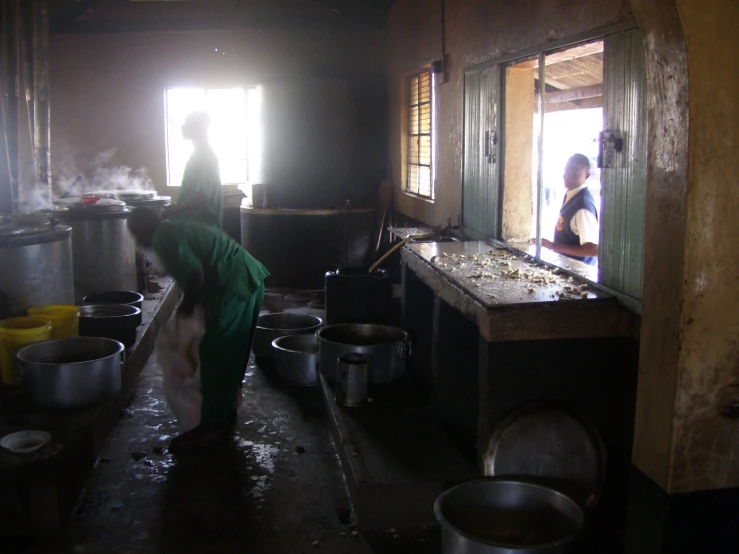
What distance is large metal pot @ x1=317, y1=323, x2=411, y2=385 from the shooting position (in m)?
5.40

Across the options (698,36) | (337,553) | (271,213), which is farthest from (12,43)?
(698,36)

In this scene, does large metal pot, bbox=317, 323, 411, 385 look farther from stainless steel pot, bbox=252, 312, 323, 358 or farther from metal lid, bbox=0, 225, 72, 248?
metal lid, bbox=0, 225, 72, 248

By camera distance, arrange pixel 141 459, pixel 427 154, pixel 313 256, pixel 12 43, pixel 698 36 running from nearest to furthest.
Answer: pixel 698 36 < pixel 141 459 < pixel 12 43 < pixel 427 154 < pixel 313 256

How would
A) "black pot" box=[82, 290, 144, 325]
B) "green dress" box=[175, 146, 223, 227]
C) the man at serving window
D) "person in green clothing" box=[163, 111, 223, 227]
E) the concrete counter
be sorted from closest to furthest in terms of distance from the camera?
the concrete counter, the man at serving window, "person in green clothing" box=[163, 111, 223, 227], "green dress" box=[175, 146, 223, 227], "black pot" box=[82, 290, 144, 325]

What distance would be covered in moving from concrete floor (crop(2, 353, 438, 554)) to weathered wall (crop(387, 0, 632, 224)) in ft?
9.30

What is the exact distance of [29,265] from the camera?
18.0ft

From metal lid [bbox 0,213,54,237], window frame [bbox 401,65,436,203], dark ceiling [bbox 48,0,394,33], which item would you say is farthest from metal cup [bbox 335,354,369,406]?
dark ceiling [bbox 48,0,394,33]

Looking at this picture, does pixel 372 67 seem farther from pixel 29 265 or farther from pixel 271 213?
pixel 29 265

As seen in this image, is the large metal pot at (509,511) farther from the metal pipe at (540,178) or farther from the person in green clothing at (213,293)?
the person in green clothing at (213,293)

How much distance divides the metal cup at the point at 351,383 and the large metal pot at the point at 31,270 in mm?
2396

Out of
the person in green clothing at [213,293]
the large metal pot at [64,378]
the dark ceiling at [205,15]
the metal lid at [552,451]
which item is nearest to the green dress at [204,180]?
the person in green clothing at [213,293]

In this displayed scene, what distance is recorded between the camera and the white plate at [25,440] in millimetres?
3906

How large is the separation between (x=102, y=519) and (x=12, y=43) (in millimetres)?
5547

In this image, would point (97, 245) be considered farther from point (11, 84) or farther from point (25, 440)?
point (25, 440)
